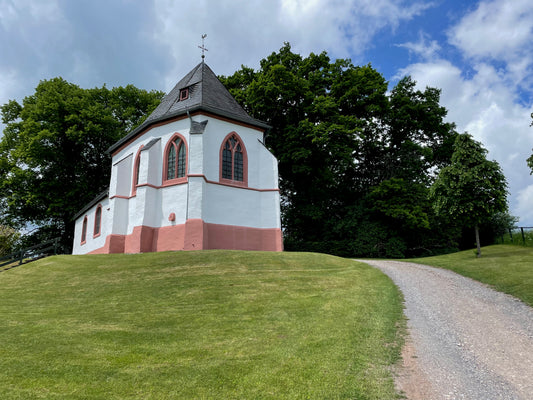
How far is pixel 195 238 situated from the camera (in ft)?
60.6

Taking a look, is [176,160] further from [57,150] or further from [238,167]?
[57,150]

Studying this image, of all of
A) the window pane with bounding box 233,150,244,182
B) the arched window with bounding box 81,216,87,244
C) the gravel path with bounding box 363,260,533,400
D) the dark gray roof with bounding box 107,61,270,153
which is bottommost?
the gravel path with bounding box 363,260,533,400

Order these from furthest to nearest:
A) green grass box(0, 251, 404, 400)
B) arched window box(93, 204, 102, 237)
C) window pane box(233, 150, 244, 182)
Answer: arched window box(93, 204, 102, 237) < window pane box(233, 150, 244, 182) < green grass box(0, 251, 404, 400)

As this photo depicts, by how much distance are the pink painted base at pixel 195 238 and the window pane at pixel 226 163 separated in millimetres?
3152

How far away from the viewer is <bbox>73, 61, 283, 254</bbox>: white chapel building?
19641 millimetres

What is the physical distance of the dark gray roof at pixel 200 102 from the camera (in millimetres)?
21188

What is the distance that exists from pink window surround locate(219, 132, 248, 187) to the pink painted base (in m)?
2.75

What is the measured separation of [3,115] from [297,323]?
36.9 m

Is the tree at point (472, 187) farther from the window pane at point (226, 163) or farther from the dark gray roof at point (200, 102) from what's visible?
the window pane at point (226, 163)

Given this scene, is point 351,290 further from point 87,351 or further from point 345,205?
point 345,205

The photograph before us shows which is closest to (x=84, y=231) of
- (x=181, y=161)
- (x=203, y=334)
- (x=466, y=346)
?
(x=181, y=161)

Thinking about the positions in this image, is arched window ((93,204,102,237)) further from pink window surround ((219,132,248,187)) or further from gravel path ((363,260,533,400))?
gravel path ((363,260,533,400))

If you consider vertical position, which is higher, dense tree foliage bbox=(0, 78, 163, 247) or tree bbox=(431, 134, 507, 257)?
dense tree foliage bbox=(0, 78, 163, 247)

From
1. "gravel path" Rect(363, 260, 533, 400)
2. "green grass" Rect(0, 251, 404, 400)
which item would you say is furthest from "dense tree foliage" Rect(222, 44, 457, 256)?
"gravel path" Rect(363, 260, 533, 400)
